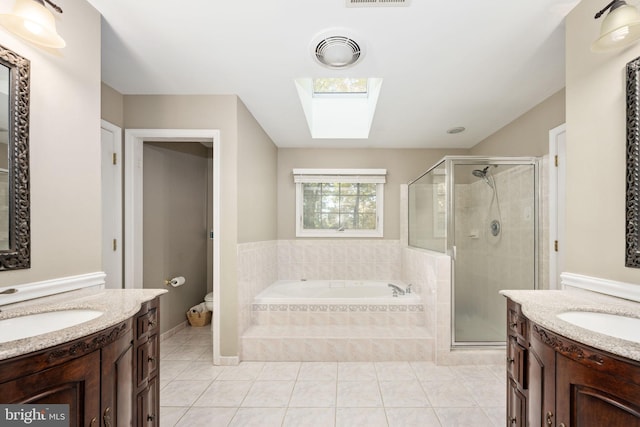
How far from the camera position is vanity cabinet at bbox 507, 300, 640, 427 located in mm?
752

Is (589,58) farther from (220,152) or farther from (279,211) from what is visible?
(279,211)

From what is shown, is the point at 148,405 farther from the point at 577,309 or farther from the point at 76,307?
the point at 577,309

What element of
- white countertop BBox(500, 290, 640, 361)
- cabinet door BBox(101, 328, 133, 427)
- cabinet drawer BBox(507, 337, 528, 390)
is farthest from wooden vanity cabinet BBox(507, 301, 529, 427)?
cabinet door BBox(101, 328, 133, 427)

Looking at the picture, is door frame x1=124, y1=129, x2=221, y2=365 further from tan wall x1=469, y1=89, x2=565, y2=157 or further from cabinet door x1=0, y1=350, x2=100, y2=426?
tan wall x1=469, y1=89, x2=565, y2=157

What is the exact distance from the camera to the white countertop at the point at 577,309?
0.77 meters

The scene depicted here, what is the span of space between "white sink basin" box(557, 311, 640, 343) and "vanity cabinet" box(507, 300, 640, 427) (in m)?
0.18

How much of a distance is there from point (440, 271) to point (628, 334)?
146 centimetres

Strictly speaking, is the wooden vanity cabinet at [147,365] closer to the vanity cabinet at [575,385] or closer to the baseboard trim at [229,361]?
the baseboard trim at [229,361]

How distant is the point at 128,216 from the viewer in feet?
8.12

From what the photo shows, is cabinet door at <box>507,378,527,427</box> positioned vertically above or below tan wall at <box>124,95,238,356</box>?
below

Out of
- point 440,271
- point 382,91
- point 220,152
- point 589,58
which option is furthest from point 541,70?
point 220,152

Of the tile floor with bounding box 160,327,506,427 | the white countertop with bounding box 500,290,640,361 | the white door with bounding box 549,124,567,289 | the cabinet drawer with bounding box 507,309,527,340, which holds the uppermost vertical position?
the white door with bounding box 549,124,567,289

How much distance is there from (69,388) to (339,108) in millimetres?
3234

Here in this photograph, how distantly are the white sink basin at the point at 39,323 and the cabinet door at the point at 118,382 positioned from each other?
0.60 ft
